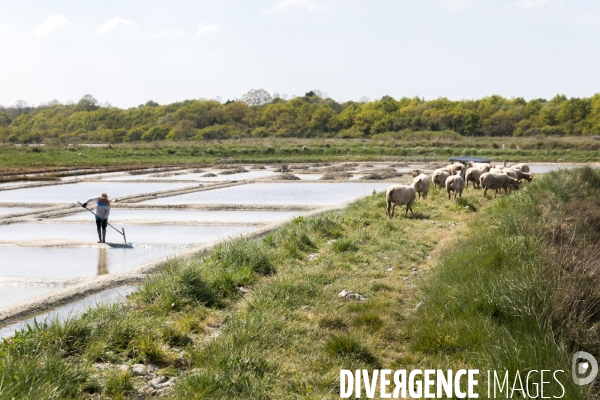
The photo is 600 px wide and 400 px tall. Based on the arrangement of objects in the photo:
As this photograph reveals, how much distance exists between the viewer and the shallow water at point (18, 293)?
985 cm

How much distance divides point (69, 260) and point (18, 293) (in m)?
2.95

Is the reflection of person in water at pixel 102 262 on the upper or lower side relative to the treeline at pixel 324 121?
lower

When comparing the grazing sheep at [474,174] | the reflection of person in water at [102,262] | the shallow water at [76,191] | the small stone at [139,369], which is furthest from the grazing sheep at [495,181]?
the small stone at [139,369]

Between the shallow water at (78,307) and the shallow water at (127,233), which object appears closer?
the shallow water at (78,307)

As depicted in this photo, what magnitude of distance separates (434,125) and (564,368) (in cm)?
10534

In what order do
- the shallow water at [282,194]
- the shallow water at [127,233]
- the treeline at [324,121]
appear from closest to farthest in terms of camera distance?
the shallow water at [127,233] < the shallow water at [282,194] < the treeline at [324,121]

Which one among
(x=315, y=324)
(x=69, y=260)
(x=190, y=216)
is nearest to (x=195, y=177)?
(x=190, y=216)

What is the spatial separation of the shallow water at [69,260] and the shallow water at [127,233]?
127cm

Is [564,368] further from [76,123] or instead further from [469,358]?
[76,123]

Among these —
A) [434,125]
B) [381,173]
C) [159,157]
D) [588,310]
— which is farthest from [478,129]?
[588,310]

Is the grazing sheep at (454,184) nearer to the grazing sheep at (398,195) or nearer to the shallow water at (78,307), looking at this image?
the grazing sheep at (398,195)

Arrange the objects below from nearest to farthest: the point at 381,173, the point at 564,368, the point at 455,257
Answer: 1. the point at 564,368
2. the point at 455,257
3. the point at 381,173

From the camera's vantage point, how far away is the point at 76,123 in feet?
432

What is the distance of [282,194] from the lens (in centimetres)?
2800
